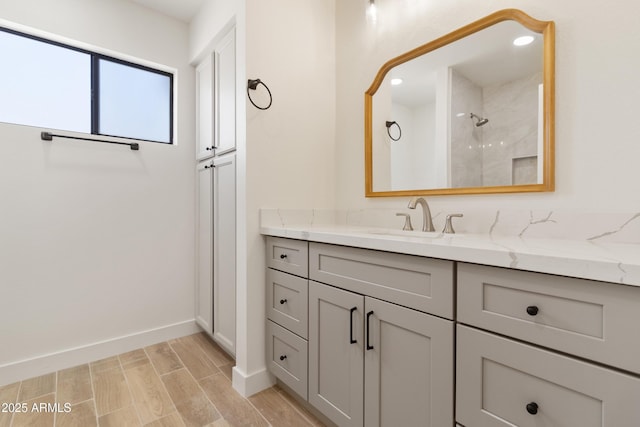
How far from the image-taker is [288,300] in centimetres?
158

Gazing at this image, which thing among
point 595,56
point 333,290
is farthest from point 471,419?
point 595,56

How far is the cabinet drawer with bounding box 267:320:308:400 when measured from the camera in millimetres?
1468

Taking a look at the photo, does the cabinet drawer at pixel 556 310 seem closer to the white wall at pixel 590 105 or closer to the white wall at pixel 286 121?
the white wall at pixel 590 105

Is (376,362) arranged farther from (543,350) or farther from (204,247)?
(204,247)

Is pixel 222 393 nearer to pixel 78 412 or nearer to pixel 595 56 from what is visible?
pixel 78 412

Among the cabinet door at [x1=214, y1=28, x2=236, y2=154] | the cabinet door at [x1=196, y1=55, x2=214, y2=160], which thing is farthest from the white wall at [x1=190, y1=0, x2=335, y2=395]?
the cabinet door at [x1=196, y1=55, x2=214, y2=160]

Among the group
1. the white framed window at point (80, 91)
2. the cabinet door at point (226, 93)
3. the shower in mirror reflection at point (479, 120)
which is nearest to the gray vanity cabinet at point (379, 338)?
the shower in mirror reflection at point (479, 120)

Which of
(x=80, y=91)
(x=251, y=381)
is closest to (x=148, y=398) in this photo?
(x=251, y=381)

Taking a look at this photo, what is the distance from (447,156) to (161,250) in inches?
86.0

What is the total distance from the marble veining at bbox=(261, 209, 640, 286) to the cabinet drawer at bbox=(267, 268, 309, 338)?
0.24m

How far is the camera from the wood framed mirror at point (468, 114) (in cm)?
123

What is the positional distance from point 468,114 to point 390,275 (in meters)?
0.93

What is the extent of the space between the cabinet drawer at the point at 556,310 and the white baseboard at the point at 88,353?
230 centimetres

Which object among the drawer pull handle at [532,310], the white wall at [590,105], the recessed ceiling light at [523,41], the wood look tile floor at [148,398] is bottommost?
the wood look tile floor at [148,398]
